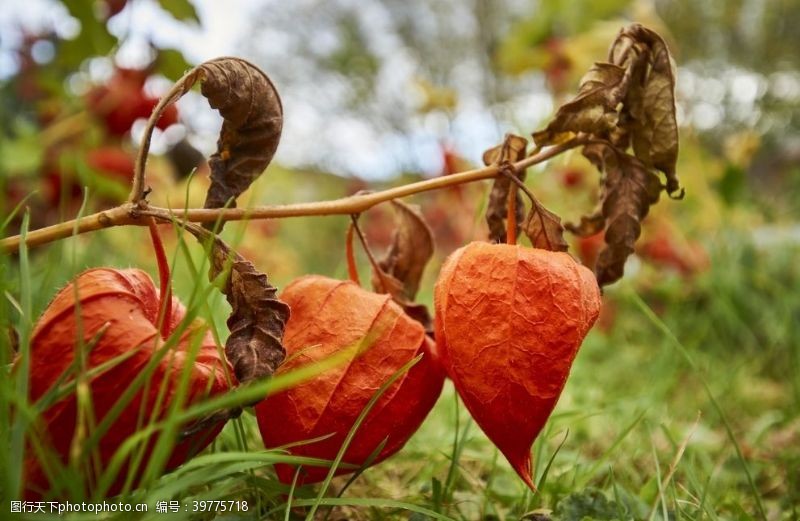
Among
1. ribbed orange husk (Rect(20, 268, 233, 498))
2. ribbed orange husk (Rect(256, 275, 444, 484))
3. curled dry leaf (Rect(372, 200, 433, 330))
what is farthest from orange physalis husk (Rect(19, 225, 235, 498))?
curled dry leaf (Rect(372, 200, 433, 330))

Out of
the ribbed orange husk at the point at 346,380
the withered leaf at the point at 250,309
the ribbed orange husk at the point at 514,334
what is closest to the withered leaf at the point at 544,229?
the ribbed orange husk at the point at 514,334

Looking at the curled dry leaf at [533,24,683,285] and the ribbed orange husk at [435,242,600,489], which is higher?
the curled dry leaf at [533,24,683,285]

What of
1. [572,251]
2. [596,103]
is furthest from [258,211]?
[572,251]

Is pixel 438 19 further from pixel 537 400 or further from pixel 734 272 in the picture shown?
pixel 537 400

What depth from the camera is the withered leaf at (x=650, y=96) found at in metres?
0.75

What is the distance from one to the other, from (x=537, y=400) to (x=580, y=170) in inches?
84.9

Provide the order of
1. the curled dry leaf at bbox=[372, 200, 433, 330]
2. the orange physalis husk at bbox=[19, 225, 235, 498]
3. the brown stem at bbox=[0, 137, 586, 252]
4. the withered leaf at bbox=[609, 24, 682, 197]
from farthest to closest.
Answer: the curled dry leaf at bbox=[372, 200, 433, 330] → the withered leaf at bbox=[609, 24, 682, 197] → the brown stem at bbox=[0, 137, 586, 252] → the orange physalis husk at bbox=[19, 225, 235, 498]

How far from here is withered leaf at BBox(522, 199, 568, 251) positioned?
2.35 feet

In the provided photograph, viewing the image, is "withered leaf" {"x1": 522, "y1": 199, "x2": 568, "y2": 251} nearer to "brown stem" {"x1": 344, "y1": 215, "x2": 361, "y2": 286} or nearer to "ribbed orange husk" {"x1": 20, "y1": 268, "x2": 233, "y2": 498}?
"brown stem" {"x1": 344, "y1": 215, "x2": 361, "y2": 286}

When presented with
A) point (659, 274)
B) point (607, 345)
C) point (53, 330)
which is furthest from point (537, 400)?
point (659, 274)

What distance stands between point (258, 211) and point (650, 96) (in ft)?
1.47

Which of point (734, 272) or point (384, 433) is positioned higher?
point (734, 272)

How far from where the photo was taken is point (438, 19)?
721 cm

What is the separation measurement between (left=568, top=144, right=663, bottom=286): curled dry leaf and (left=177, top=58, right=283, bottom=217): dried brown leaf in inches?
14.9
